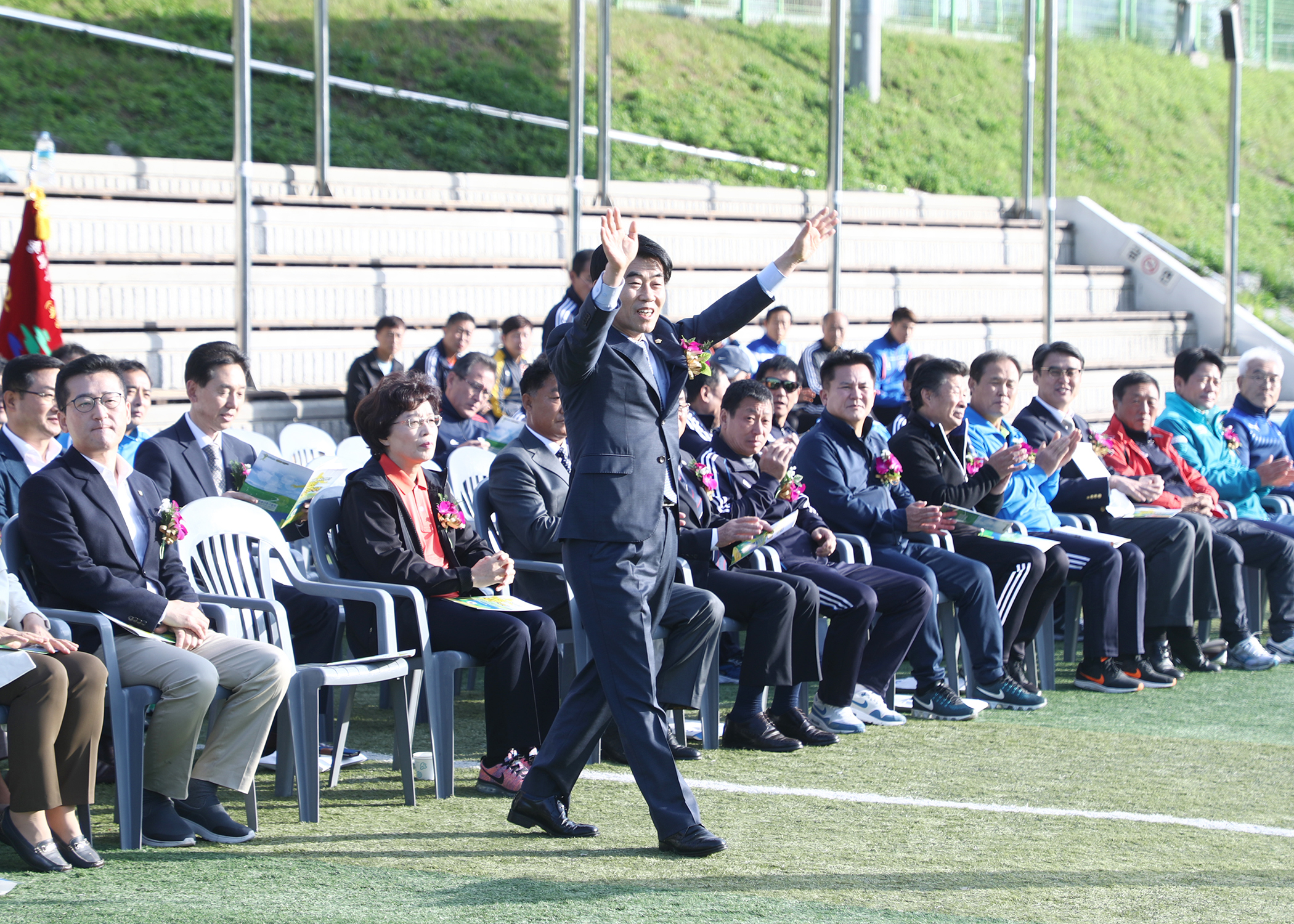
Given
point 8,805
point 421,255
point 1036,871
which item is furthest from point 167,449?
point 421,255

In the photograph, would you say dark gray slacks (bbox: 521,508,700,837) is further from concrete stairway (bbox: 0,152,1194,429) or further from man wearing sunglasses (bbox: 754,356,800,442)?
concrete stairway (bbox: 0,152,1194,429)

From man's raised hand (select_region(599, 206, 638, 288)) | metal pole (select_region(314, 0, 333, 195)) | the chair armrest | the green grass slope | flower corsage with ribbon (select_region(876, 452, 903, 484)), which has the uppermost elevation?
the green grass slope

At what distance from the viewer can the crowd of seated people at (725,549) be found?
14.3 feet

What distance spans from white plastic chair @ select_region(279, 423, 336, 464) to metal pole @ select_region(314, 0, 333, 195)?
12.2ft

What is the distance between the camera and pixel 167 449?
212 inches

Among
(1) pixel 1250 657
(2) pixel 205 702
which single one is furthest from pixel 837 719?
(1) pixel 1250 657

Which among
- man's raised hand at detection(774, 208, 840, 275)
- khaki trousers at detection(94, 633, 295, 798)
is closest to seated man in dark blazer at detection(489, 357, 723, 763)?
man's raised hand at detection(774, 208, 840, 275)

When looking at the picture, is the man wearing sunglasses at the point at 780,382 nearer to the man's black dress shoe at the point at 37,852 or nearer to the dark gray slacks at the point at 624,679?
the dark gray slacks at the point at 624,679

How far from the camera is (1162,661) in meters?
7.34

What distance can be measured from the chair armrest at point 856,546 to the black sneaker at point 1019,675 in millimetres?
828

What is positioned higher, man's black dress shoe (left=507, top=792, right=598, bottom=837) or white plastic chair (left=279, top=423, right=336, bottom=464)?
white plastic chair (left=279, top=423, right=336, bottom=464)

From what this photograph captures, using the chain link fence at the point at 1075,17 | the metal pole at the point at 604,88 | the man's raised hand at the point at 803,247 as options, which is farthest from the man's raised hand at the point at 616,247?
the chain link fence at the point at 1075,17

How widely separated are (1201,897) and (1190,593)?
146 inches

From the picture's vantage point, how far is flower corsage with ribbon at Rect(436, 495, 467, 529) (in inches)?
208
